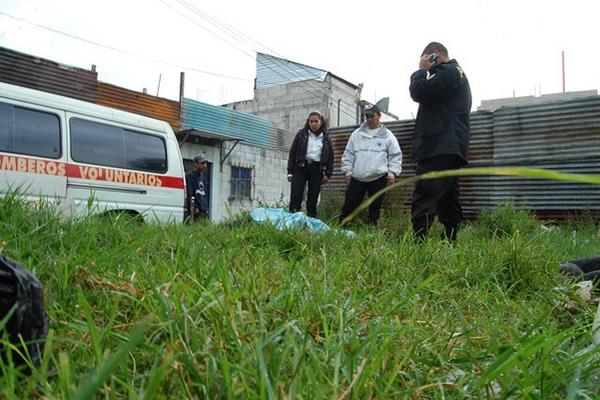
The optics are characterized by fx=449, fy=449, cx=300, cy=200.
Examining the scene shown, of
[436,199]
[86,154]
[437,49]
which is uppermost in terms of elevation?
[437,49]

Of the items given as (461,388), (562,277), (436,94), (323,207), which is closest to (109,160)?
(323,207)

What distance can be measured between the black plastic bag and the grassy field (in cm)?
4

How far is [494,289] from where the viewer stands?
2.05m

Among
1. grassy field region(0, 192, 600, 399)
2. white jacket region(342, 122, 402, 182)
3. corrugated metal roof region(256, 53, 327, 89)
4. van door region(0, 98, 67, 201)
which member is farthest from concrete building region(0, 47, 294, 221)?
grassy field region(0, 192, 600, 399)

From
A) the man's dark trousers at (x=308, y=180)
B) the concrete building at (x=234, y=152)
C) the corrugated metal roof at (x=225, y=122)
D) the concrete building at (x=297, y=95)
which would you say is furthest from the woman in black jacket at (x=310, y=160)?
the concrete building at (x=297, y=95)

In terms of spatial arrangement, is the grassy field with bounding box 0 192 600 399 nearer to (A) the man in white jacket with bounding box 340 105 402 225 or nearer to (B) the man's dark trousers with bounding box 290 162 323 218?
(A) the man in white jacket with bounding box 340 105 402 225

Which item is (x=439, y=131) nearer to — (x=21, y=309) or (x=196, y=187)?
(x=21, y=309)

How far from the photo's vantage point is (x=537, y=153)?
748cm

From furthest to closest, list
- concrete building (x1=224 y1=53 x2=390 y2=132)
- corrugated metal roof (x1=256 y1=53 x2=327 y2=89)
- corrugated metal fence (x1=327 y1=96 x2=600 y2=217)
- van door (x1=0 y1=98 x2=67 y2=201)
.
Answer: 1. corrugated metal roof (x1=256 y1=53 x2=327 y2=89)
2. concrete building (x1=224 y1=53 x2=390 y2=132)
3. corrugated metal fence (x1=327 y1=96 x2=600 y2=217)
4. van door (x1=0 y1=98 x2=67 y2=201)

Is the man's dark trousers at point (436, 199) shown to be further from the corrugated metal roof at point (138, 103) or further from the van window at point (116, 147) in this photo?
the corrugated metal roof at point (138, 103)

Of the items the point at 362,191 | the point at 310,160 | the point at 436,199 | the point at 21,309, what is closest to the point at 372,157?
the point at 362,191

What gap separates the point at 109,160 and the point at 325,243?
408cm

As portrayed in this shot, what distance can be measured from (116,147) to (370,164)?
3.37 metres

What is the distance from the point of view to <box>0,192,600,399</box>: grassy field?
83 cm
